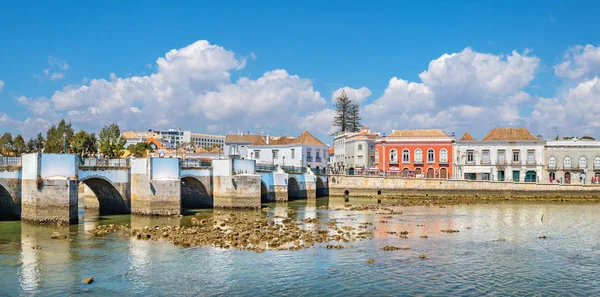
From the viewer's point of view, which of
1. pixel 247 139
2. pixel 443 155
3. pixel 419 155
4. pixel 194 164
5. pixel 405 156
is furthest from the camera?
pixel 247 139

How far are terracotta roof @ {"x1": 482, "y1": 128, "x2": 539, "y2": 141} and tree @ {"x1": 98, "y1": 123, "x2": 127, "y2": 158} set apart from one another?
4943cm

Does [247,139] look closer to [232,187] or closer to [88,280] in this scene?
[232,187]

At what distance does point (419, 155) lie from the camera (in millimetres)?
76688

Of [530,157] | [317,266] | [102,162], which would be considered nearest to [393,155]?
[530,157]

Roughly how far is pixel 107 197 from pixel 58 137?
99.6ft

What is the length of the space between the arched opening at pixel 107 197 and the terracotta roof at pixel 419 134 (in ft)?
146

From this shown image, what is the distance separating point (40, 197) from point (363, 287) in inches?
906

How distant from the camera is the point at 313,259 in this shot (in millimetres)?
25516

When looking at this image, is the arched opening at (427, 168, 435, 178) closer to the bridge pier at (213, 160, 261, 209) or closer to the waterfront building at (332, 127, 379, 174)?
the waterfront building at (332, 127, 379, 174)

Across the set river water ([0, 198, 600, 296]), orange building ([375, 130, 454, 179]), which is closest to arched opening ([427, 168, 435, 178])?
orange building ([375, 130, 454, 179])

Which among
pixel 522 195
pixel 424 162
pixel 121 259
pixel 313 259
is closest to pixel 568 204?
pixel 522 195

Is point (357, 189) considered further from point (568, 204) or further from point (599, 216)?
point (599, 216)

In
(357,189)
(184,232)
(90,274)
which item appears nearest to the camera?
(90,274)

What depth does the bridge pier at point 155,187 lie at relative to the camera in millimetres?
40562
